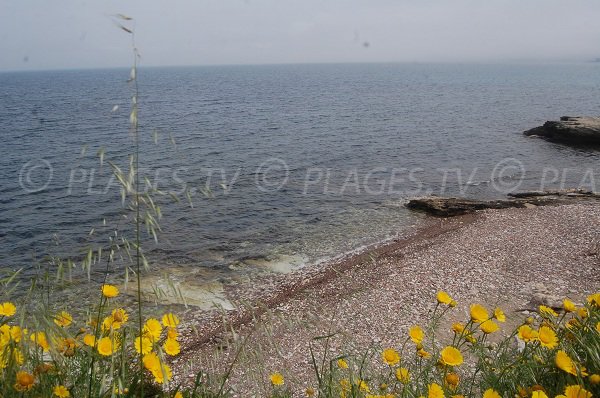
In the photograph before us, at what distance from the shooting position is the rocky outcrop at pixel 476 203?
21844 millimetres

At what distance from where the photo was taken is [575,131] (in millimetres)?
37781

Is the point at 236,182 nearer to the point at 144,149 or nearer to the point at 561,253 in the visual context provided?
the point at 144,149

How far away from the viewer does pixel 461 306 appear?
12.1 m

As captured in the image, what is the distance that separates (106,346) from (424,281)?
1279 cm

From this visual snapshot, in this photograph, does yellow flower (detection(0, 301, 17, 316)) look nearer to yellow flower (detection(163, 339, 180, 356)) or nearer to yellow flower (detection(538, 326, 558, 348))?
yellow flower (detection(163, 339, 180, 356))

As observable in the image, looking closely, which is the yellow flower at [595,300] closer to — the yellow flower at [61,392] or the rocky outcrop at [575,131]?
the yellow flower at [61,392]

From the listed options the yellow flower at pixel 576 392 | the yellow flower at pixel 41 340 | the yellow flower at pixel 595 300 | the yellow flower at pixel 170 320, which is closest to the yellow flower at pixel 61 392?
the yellow flower at pixel 41 340

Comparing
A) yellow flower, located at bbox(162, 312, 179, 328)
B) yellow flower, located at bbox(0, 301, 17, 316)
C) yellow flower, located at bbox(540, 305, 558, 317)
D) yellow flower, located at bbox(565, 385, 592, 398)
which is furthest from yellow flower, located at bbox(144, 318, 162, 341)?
yellow flower, located at bbox(540, 305, 558, 317)

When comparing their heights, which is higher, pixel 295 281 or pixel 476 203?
pixel 476 203

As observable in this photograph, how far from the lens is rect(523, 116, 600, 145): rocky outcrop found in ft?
121

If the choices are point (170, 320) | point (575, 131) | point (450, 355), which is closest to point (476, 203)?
point (450, 355)

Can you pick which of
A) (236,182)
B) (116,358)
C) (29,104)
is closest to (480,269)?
(116,358)

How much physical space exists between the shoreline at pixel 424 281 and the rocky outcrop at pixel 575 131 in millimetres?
21423

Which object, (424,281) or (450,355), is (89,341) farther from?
(424,281)
